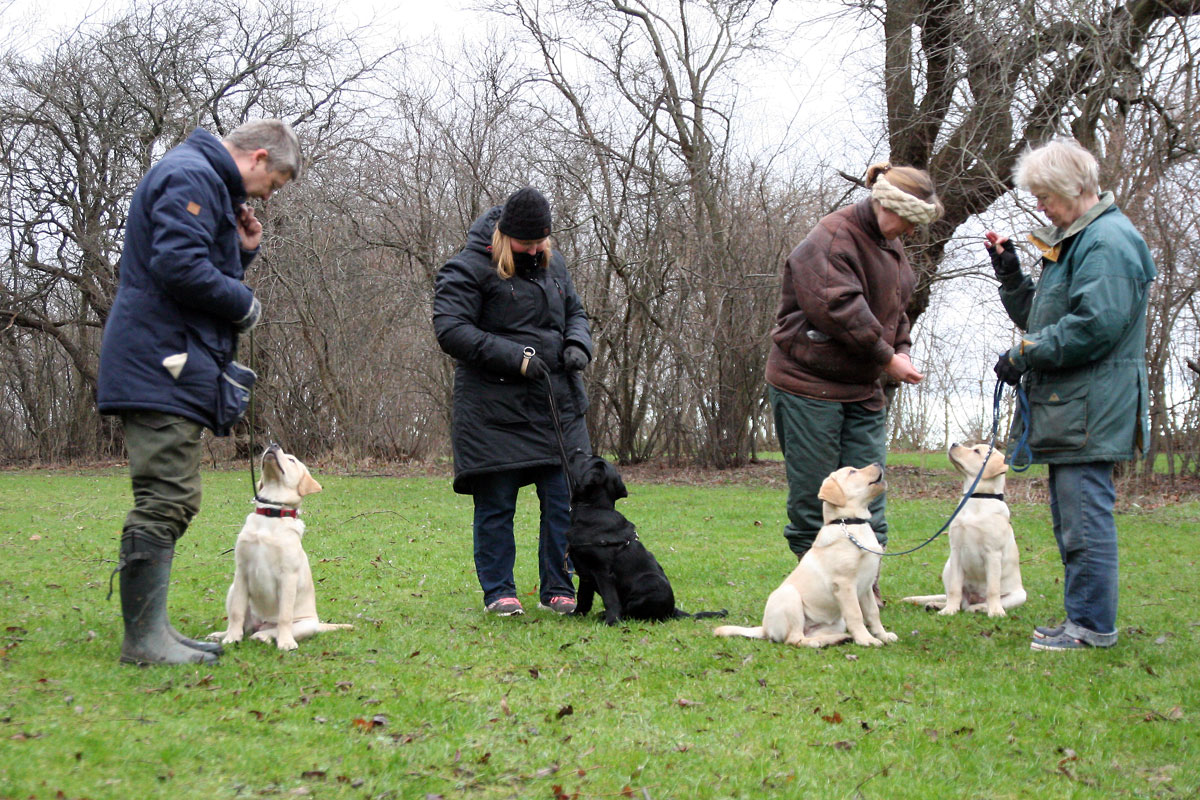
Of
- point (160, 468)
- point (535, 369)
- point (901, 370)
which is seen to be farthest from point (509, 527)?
point (901, 370)

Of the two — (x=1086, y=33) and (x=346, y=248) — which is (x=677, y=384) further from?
(x=1086, y=33)

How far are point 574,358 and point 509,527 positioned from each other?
0.99 metres

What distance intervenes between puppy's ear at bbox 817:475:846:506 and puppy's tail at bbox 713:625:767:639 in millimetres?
704

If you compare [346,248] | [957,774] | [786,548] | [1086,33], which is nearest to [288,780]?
[957,774]

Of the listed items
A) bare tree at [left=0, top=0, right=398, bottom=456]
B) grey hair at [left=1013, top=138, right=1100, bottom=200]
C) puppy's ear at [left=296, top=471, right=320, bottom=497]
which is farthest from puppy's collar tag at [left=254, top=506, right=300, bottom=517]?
bare tree at [left=0, top=0, right=398, bottom=456]

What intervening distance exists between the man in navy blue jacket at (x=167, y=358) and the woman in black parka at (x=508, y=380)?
135cm

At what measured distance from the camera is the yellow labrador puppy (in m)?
4.35

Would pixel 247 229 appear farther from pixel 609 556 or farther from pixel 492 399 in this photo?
pixel 609 556

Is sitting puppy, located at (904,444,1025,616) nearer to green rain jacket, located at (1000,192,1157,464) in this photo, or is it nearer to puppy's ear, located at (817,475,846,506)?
green rain jacket, located at (1000,192,1157,464)

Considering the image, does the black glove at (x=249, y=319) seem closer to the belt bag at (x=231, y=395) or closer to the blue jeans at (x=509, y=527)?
the belt bag at (x=231, y=395)

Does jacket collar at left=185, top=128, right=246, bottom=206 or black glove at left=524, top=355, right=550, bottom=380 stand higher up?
jacket collar at left=185, top=128, right=246, bottom=206

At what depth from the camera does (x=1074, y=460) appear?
13.4ft

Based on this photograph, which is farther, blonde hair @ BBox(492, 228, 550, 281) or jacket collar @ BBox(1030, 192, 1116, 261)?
blonde hair @ BBox(492, 228, 550, 281)

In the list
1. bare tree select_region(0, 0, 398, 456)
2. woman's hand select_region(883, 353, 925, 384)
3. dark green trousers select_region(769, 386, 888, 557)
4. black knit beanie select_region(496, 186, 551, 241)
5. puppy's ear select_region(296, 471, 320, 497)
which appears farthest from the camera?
bare tree select_region(0, 0, 398, 456)
